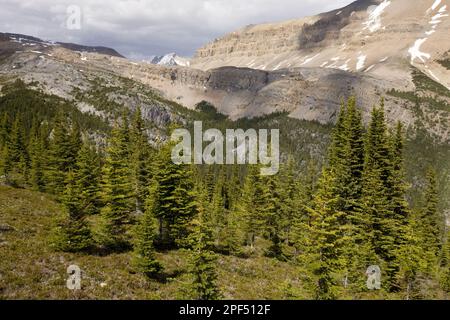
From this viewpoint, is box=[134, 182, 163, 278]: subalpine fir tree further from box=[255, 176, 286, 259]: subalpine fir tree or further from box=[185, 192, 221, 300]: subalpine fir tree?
box=[255, 176, 286, 259]: subalpine fir tree

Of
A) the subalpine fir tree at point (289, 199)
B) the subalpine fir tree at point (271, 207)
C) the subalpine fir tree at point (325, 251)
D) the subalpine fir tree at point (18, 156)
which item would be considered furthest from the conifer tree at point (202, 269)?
the subalpine fir tree at point (18, 156)

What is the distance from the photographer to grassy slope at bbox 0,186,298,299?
1797cm

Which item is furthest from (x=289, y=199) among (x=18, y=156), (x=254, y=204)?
(x=18, y=156)

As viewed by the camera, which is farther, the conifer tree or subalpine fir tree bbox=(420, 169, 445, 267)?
subalpine fir tree bbox=(420, 169, 445, 267)

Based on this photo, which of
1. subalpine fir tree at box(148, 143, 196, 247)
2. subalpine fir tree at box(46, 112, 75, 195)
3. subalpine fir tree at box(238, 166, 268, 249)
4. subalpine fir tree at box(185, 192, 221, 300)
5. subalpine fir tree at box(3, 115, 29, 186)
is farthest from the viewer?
subalpine fir tree at box(3, 115, 29, 186)

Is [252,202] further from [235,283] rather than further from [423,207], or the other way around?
[423,207]

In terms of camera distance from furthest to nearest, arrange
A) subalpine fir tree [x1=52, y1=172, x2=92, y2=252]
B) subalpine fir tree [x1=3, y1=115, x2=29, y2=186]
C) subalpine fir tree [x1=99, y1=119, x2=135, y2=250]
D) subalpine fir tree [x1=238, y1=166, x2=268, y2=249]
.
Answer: subalpine fir tree [x1=3, y1=115, x2=29, y2=186]
subalpine fir tree [x1=238, y1=166, x2=268, y2=249]
subalpine fir tree [x1=99, y1=119, x2=135, y2=250]
subalpine fir tree [x1=52, y1=172, x2=92, y2=252]

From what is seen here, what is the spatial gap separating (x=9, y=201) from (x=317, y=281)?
31.6 metres

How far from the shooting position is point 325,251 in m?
18.3

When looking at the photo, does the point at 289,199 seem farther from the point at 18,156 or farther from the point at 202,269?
the point at 18,156

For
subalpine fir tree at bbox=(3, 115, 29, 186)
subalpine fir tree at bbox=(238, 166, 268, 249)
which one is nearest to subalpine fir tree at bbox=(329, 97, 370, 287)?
subalpine fir tree at bbox=(238, 166, 268, 249)

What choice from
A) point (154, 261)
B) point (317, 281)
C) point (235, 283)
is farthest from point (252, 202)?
point (317, 281)

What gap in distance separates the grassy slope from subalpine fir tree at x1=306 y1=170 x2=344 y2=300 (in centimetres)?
500
